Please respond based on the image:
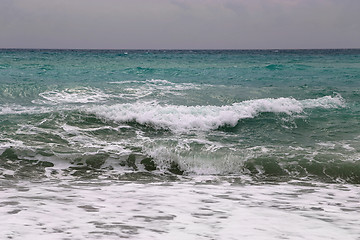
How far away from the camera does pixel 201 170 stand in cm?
772

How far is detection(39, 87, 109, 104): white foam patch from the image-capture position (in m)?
15.4

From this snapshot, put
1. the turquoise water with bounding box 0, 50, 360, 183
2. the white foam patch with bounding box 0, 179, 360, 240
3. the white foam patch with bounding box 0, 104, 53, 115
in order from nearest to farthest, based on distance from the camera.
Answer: the white foam patch with bounding box 0, 179, 360, 240 → the turquoise water with bounding box 0, 50, 360, 183 → the white foam patch with bounding box 0, 104, 53, 115

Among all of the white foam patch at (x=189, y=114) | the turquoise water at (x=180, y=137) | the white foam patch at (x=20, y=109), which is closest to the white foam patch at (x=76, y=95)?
the turquoise water at (x=180, y=137)

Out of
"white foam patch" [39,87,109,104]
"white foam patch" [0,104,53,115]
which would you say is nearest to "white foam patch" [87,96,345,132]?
"white foam patch" [0,104,53,115]

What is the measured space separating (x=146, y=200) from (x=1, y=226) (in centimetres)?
189

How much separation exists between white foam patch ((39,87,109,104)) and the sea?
0.15 metres

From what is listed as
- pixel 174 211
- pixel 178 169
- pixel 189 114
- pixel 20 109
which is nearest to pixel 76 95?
pixel 20 109

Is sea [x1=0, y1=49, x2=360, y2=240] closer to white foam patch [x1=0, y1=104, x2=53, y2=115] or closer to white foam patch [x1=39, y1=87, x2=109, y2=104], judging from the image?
white foam patch [x1=0, y1=104, x2=53, y2=115]

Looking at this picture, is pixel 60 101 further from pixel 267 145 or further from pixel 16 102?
pixel 267 145

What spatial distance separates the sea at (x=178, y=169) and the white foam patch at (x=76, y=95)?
0.50 ft

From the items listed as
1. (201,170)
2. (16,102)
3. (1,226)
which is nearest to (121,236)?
(1,226)

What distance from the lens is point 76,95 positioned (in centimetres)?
1647

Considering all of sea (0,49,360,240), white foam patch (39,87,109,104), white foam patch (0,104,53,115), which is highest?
white foam patch (39,87,109,104)

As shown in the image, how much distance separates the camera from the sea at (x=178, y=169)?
13.9 feet
